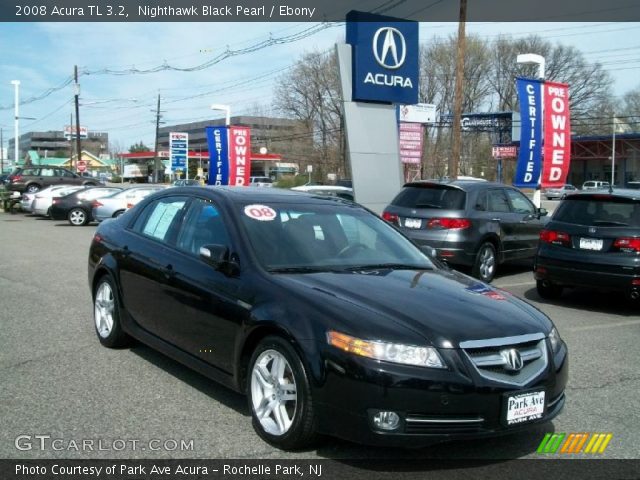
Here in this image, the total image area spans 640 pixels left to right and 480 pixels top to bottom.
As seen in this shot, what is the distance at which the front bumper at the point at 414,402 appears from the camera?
345 cm

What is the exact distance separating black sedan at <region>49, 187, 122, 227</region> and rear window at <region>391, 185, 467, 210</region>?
606 inches

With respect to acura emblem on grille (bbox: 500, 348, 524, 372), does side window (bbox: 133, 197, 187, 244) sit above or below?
above

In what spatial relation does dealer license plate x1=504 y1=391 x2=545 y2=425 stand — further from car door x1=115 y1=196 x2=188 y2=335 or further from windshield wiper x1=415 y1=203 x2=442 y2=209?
windshield wiper x1=415 y1=203 x2=442 y2=209

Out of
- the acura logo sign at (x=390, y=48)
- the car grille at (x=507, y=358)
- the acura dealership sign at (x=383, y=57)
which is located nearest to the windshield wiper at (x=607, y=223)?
the car grille at (x=507, y=358)

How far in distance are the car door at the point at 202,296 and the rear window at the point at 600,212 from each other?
5.79 meters

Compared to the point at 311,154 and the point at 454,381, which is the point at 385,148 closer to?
the point at 454,381

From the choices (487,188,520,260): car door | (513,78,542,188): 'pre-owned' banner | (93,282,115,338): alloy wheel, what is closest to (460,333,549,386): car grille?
(93,282,115,338): alloy wheel

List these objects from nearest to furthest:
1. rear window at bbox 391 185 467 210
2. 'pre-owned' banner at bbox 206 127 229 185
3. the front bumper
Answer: the front bumper < rear window at bbox 391 185 467 210 < 'pre-owned' banner at bbox 206 127 229 185

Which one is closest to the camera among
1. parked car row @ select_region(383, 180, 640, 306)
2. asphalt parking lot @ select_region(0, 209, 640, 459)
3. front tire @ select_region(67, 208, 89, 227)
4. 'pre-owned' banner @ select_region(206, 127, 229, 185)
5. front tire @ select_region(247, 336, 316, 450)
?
front tire @ select_region(247, 336, 316, 450)

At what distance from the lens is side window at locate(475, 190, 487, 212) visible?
10969 millimetres

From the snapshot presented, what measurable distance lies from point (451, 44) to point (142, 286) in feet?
194

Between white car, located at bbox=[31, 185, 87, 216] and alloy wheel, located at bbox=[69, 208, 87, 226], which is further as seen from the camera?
white car, located at bbox=[31, 185, 87, 216]

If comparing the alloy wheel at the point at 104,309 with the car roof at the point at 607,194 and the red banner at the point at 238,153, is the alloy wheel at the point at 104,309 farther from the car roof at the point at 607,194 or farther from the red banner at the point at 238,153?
the red banner at the point at 238,153

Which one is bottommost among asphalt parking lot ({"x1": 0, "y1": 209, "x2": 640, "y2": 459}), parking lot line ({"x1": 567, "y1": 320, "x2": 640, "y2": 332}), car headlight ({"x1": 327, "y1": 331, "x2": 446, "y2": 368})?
parking lot line ({"x1": 567, "y1": 320, "x2": 640, "y2": 332})
